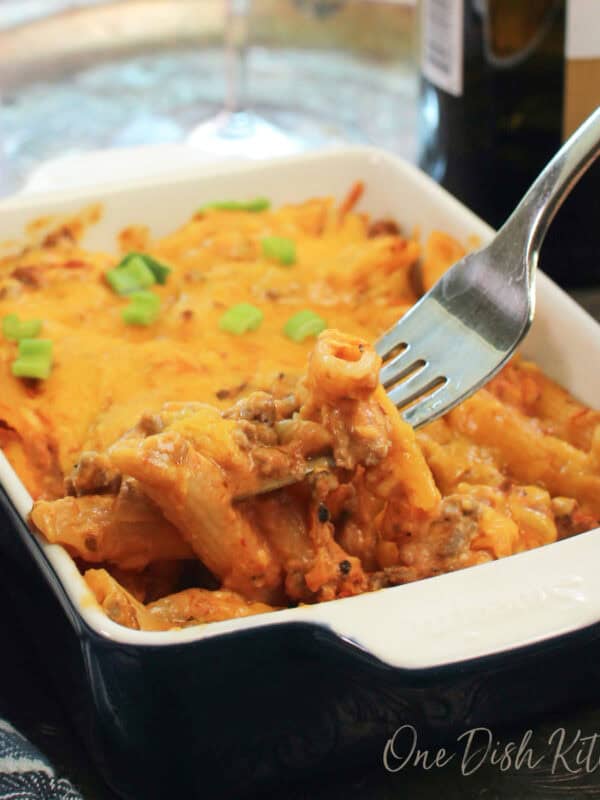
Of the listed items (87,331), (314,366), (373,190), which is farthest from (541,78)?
(314,366)

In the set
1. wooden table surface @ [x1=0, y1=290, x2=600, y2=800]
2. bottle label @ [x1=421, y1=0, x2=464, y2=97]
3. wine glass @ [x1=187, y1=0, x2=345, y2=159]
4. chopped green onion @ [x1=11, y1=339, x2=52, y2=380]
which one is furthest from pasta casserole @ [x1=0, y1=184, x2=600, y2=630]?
wine glass @ [x1=187, y1=0, x2=345, y2=159]

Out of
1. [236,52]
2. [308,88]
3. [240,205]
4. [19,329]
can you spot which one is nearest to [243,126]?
[236,52]

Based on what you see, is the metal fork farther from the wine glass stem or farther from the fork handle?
the wine glass stem

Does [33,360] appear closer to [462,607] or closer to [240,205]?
[240,205]

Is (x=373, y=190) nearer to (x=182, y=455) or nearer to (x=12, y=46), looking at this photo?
(x=182, y=455)

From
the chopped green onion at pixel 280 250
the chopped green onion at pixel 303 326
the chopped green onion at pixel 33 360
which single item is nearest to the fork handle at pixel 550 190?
the chopped green onion at pixel 303 326

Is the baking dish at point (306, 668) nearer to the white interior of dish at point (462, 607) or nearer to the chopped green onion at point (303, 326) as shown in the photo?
the white interior of dish at point (462, 607)
